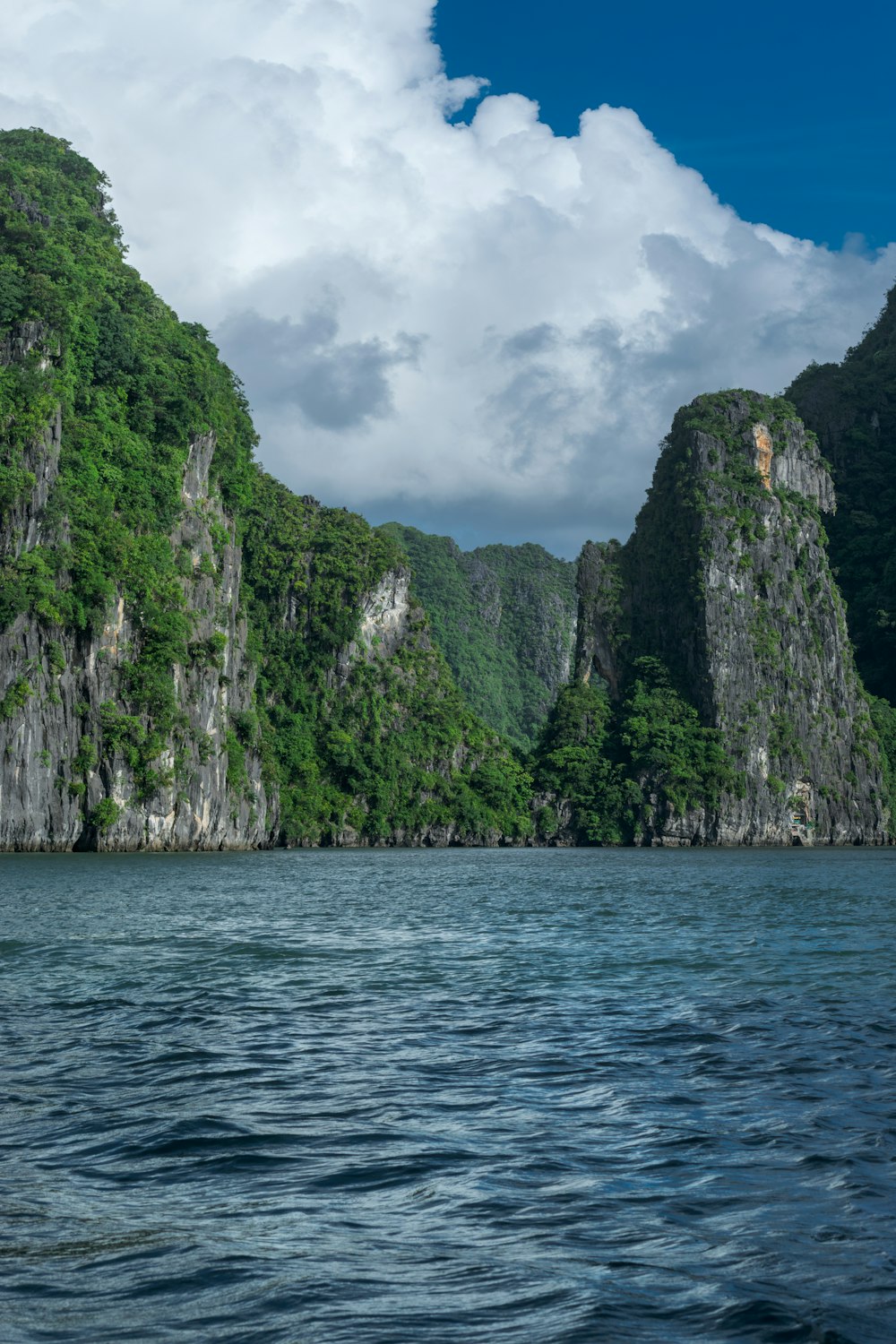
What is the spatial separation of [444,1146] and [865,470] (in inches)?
5730

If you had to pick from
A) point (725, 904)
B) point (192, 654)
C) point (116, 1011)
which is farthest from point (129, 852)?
point (116, 1011)

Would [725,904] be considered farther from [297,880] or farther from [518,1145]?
[518,1145]

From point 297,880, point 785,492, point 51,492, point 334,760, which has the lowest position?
point 297,880

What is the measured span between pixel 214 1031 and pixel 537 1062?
3.55 m

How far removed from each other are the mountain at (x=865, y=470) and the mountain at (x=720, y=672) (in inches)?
488

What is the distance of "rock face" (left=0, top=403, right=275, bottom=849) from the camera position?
181 ft

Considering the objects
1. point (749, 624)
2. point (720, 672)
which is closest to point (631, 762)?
point (720, 672)

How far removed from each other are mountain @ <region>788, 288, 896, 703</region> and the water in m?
123

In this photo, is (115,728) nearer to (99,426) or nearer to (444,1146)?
(99,426)

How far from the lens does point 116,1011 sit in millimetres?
13547

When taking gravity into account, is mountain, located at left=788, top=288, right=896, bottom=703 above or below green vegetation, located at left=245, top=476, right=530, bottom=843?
above

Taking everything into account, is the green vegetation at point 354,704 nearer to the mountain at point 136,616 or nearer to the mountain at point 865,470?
the mountain at point 136,616

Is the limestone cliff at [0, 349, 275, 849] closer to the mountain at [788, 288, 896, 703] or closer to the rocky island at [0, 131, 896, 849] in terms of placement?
the rocky island at [0, 131, 896, 849]

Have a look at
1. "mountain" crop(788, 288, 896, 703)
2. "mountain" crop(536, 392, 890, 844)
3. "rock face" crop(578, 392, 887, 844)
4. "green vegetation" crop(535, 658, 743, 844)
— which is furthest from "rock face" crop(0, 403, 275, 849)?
"mountain" crop(788, 288, 896, 703)
